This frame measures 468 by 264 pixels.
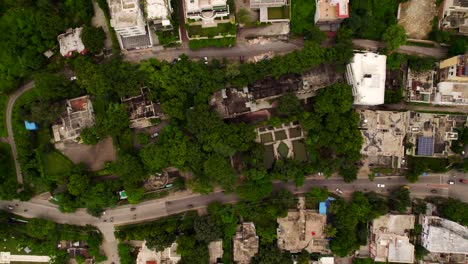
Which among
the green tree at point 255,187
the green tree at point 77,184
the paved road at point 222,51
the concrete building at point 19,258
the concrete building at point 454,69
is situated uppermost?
the paved road at point 222,51

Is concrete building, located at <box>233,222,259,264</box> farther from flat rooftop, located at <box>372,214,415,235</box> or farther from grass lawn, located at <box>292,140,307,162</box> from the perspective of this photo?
flat rooftop, located at <box>372,214,415,235</box>

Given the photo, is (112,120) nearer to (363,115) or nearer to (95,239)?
(95,239)

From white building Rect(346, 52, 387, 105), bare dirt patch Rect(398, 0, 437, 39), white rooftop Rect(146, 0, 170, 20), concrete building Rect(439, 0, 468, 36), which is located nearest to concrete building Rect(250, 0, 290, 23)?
white building Rect(346, 52, 387, 105)

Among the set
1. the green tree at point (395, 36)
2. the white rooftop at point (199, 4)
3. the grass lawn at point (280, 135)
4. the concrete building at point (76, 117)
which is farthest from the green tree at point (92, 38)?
the green tree at point (395, 36)

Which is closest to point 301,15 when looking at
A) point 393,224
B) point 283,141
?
point 283,141

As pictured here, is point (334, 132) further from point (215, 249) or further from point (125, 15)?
point (125, 15)

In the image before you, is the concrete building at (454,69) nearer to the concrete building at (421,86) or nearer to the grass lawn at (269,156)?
the concrete building at (421,86)
